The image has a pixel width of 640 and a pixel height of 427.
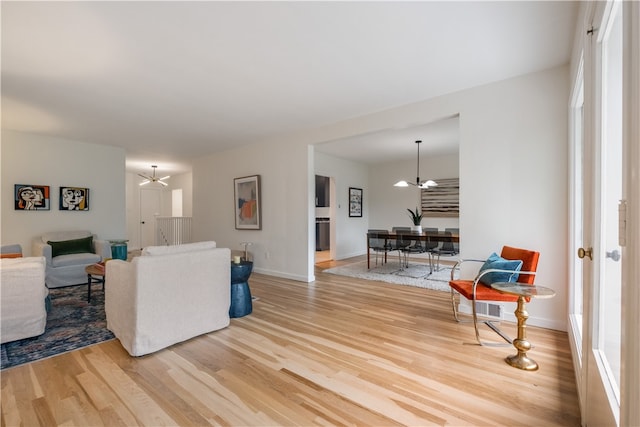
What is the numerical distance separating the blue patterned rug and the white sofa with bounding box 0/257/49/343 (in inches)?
4.2

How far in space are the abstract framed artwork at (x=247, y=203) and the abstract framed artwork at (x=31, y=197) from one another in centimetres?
306

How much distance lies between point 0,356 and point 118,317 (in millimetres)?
787

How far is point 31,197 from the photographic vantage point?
4.79 metres

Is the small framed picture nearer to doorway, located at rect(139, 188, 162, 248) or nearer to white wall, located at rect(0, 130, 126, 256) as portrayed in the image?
white wall, located at rect(0, 130, 126, 256)

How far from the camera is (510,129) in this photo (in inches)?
116

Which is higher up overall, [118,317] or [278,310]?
[118,317]

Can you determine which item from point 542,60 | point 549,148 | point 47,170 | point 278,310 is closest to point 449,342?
point 278,310

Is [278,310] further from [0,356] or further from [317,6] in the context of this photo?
[317,6]

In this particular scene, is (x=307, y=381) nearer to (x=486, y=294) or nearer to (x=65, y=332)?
(x=486, y=294)

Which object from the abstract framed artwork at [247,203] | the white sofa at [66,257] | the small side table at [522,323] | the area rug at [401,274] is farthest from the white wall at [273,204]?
the small side table at [522,323]

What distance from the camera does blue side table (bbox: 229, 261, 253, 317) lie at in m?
3.07

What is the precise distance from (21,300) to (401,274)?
15.7ft

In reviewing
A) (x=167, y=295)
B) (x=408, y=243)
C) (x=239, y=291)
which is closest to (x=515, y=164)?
(x=408, y=243)

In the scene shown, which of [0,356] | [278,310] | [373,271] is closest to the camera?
[0,356]
